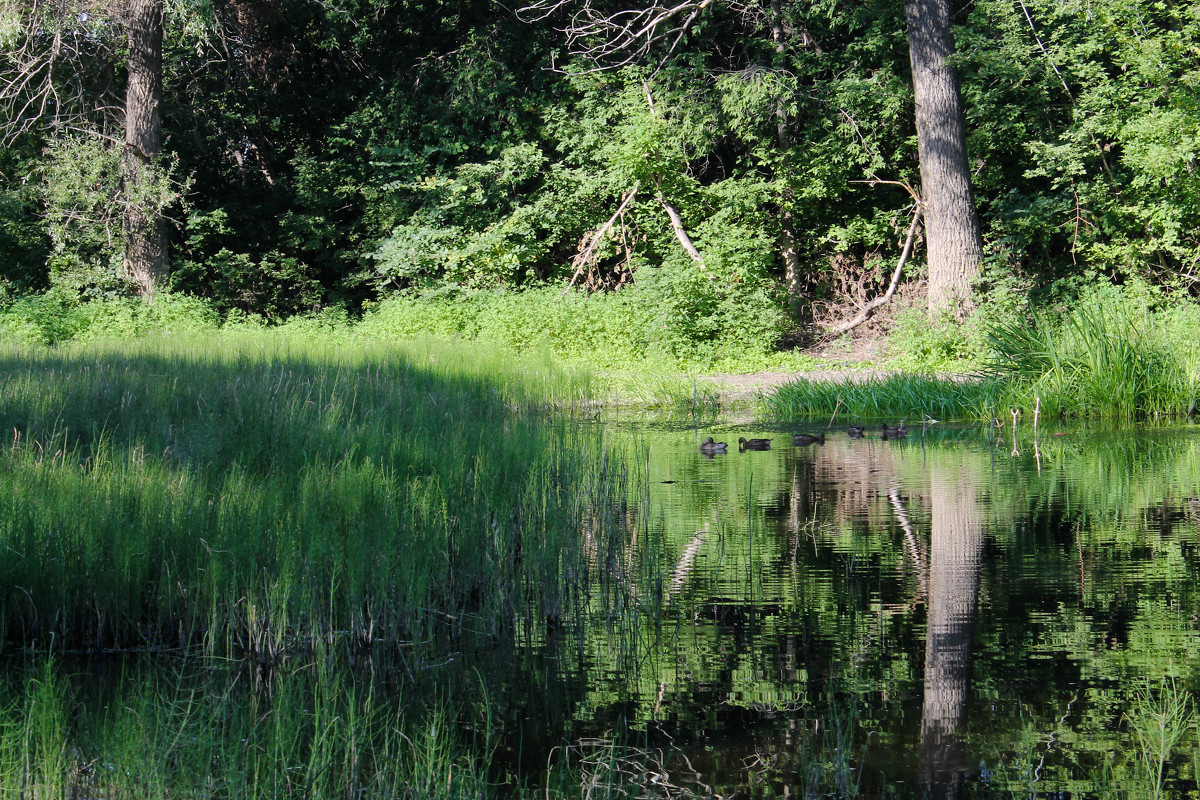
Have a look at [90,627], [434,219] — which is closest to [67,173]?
[434,219]

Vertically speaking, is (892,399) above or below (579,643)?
above

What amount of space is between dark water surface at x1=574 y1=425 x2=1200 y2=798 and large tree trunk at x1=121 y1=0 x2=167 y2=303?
53.0 feet

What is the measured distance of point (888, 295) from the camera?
1933cm

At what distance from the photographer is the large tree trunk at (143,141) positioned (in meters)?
19.4

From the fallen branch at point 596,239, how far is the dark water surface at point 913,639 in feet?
43.8

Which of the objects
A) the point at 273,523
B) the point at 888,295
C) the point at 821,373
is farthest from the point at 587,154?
the point at 273,523

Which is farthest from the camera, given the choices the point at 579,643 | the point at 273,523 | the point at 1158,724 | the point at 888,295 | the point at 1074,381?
the point at 888,295

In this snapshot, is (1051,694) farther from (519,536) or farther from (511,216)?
(511,216)

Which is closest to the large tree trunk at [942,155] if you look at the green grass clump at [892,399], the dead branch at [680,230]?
the dead branch at [680,230]

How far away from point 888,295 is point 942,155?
3.69 m

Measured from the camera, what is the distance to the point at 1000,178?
1841cm

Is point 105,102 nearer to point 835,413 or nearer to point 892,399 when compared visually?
point 835,413

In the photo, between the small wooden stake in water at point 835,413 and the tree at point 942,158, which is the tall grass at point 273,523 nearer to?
Answer: the small wooden stake in water at point 835,413

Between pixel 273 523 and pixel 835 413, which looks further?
pixel 835 413
